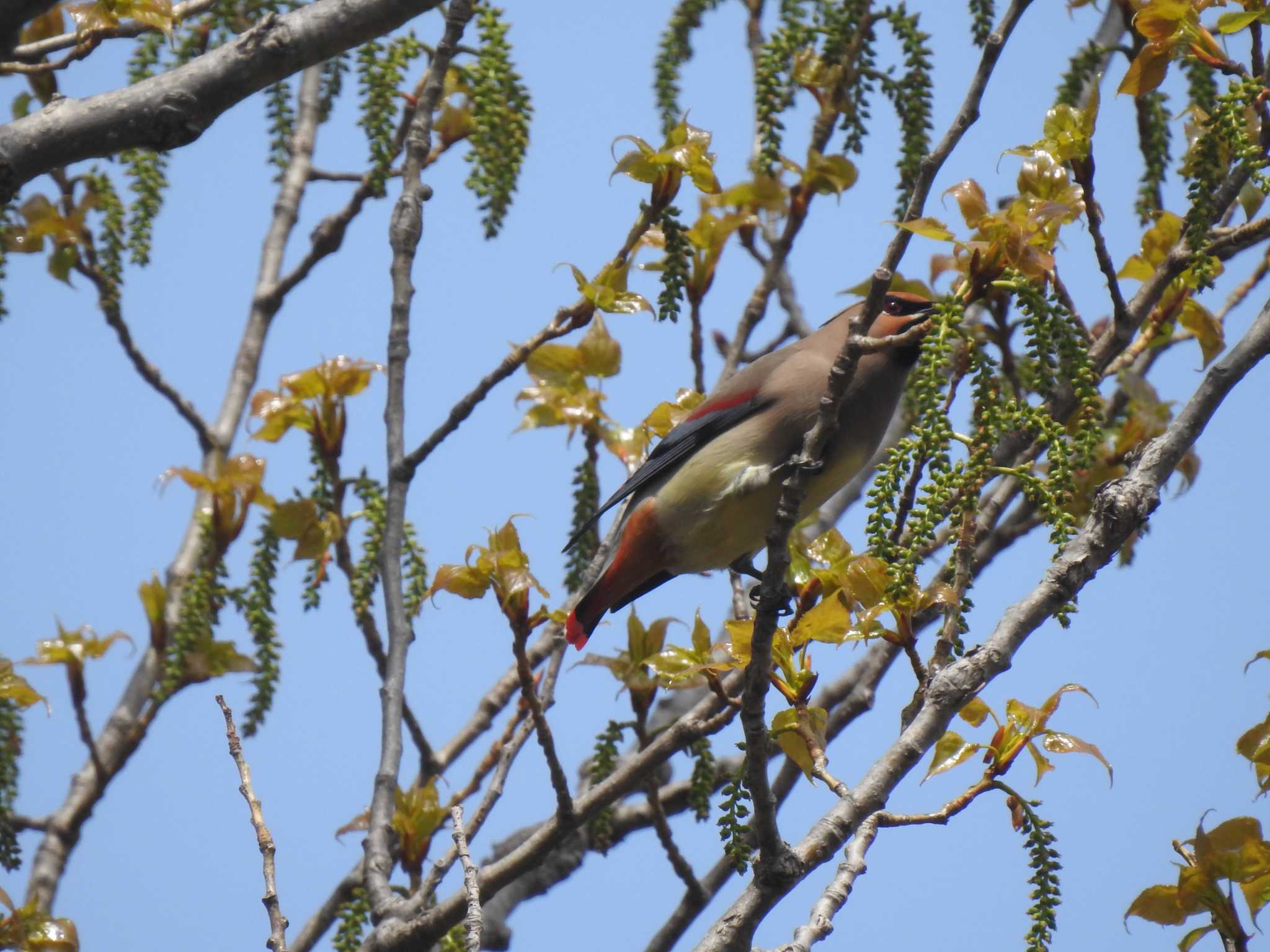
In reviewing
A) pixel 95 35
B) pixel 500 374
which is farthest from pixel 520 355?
pixel 95 35

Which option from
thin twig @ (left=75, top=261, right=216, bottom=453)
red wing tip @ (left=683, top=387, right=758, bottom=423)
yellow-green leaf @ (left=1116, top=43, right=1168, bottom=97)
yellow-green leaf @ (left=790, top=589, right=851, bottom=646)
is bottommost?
yellow-green leaf @ (left=790, top=589, right=851, bottom=646)

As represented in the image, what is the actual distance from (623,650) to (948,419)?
5.03 ft

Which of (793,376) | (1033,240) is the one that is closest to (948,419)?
(1033,240)

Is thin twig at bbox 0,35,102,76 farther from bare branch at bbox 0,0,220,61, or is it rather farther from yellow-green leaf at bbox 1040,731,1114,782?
yellow-green leaf at bbox 1040,731,1114,782

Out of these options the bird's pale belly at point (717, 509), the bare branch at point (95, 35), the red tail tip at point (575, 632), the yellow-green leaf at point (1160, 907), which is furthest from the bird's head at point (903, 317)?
the bare branch at point (95, 35)

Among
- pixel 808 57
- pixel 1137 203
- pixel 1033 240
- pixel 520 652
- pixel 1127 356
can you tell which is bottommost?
pixel 520 652

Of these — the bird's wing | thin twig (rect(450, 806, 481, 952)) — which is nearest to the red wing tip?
the bird's wing

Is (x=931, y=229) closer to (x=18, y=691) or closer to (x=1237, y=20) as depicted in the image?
(x=1237, y=20)

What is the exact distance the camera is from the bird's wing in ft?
13.8

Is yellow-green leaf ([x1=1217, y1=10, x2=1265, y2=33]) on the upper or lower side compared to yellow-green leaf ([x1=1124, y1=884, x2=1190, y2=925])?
upper

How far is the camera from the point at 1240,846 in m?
2.83

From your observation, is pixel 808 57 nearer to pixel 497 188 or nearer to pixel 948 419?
pixel 497 188

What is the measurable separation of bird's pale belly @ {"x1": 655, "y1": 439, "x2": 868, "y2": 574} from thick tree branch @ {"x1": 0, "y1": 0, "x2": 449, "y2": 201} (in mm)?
1662

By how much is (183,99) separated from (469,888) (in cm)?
156
